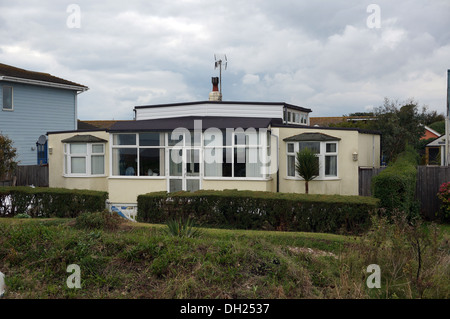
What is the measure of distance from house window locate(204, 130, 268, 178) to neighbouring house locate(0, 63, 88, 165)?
13043mm

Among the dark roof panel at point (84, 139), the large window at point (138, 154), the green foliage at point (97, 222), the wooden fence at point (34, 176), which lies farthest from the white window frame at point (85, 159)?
the green foliage at point (97, 222)

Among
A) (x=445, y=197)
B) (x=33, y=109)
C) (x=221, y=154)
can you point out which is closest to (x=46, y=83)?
(x=33, y=109)

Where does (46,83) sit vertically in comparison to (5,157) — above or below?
above

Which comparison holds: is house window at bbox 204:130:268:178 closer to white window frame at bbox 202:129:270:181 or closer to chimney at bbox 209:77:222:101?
white window frame at bbox 202:129:270:181

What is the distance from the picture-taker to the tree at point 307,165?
14875 millimetres

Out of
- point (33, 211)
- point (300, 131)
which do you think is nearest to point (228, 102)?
point (300, 131)

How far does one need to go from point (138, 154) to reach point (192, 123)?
2.35 metres

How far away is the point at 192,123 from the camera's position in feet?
53.3

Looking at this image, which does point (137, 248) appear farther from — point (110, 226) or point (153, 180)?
point (153, 180)

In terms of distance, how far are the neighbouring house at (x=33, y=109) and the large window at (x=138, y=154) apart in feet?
32.3

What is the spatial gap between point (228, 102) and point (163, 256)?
1150 centimetres

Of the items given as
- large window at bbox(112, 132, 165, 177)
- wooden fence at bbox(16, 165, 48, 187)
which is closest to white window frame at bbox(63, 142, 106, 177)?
large window at bbox(112, 132, 165, 177)

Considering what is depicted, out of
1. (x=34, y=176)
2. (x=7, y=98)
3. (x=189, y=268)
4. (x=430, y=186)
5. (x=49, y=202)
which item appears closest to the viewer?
(x=189, y=268)

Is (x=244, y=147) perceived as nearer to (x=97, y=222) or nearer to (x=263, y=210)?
(x=263, y=210)
